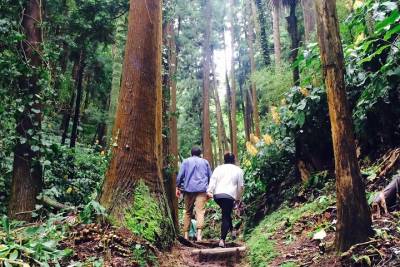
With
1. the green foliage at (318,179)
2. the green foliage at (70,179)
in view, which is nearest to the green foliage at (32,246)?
the green foliage at (70,179)

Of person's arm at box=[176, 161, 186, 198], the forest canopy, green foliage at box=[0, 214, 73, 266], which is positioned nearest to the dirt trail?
the forest canopy

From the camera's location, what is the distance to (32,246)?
13.8ft

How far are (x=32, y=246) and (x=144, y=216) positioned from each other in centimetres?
208

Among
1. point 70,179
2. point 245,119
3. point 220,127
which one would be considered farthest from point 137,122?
point 245,119

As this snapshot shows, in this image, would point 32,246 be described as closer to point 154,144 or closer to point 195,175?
point 154,144

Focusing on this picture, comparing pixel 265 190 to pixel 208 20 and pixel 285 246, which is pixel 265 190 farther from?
pixel 208 20

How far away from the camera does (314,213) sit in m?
6.91

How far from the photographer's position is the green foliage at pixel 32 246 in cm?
397

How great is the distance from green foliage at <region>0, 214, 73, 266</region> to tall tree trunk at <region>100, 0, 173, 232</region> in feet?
4.00

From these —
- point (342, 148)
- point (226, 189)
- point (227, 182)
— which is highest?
point (342, 148)

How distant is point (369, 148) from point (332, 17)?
3.80m

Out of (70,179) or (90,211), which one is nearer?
(90,211)

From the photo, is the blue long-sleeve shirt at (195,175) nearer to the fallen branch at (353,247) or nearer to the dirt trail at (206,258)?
the dirt trail at (206,258)

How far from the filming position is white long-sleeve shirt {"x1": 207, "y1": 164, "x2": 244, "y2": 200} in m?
8.00
